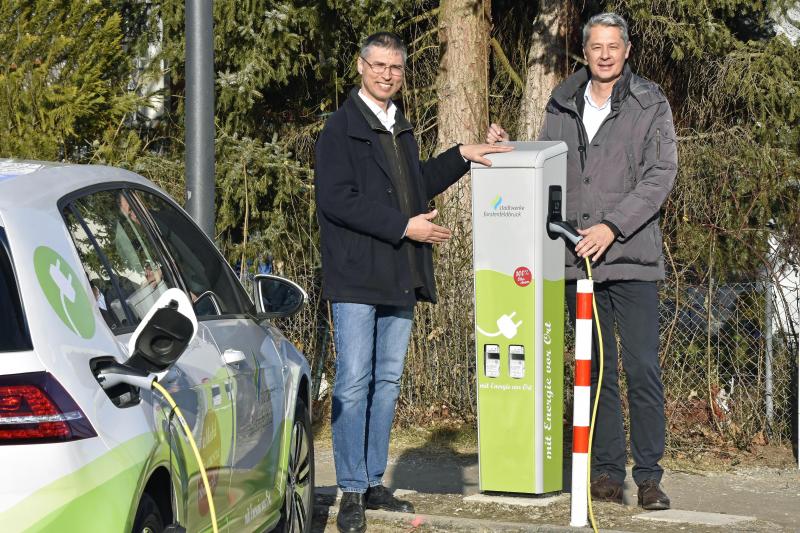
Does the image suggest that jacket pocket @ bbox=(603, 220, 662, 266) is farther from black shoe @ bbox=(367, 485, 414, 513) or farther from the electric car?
the electric car

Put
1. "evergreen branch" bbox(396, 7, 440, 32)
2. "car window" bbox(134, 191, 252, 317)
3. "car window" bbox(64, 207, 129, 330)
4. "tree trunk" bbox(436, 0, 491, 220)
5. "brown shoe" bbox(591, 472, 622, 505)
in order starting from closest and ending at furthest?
"car window" bbox(64, 207, 129, 330) < "car window" bbox(134, 191, 252, 317) < "brown shoe" bbox(591, 472, 622, 505) < "tree trunk" bbox(436, 0, 491, 220) < "evergreen branch" bbox(396, 7, 440, 32)

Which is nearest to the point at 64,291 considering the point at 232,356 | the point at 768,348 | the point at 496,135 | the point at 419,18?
the point at 232,356

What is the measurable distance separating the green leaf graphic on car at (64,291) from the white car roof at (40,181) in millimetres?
149

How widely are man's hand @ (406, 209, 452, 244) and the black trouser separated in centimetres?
93

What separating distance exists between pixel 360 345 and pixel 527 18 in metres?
8.56

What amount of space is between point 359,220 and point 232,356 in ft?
5.43

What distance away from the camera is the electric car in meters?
3.16

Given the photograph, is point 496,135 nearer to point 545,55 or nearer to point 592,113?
point 592,113

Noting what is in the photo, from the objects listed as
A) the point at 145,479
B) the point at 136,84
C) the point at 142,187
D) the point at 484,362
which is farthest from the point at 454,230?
the point at 145,479

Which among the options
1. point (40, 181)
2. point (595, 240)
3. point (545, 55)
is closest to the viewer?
point (40, 181)

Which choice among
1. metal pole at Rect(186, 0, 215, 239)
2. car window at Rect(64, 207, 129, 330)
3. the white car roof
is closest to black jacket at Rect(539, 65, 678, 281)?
metal pole at Rect(186, 0, 215, 239)

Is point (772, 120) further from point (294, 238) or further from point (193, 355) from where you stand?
point (193, 355)

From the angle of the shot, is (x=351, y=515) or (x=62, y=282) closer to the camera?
(x=62, y=282)

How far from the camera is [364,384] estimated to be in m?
6.36
